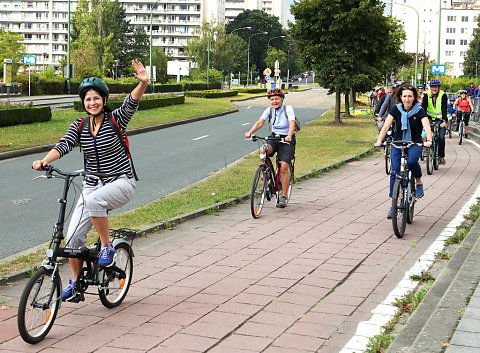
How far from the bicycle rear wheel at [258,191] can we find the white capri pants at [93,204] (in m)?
4.56

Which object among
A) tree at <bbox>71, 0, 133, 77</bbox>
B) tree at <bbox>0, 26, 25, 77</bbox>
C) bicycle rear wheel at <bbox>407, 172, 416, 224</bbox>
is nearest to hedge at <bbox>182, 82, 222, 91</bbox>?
tree at <bbox>71, 0, 133, 77</bbox>

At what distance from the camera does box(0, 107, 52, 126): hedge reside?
26672 millimetres

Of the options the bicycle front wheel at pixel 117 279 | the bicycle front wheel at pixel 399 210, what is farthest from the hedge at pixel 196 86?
the bicycle front wheel at pixel 117 279

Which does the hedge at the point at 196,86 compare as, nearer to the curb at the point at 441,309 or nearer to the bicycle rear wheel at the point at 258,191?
the bicycle rear wheel at the point at 258,191

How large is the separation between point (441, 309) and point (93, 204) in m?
2.62

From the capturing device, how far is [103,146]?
5.70 meters

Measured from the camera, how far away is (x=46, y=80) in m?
53.9

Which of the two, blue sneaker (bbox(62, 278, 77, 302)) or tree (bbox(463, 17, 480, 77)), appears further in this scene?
tree (bbox(463, 17, 480, 77))

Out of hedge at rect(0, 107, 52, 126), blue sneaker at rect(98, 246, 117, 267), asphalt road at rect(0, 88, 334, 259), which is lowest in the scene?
asphalt road at rect(0, 88, 334, 259)

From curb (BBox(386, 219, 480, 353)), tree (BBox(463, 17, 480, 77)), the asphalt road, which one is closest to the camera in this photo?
curb (BBox(386, 219, 480, 353))

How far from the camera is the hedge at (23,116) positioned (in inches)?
1050

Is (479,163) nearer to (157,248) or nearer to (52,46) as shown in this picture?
(157,248)

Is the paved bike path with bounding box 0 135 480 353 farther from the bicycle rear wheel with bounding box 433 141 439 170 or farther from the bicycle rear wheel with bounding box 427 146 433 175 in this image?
the bicycle rear wheel with bounding box 433 141 439 170

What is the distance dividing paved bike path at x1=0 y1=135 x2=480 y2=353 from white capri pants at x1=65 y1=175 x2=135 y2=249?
623 mm
